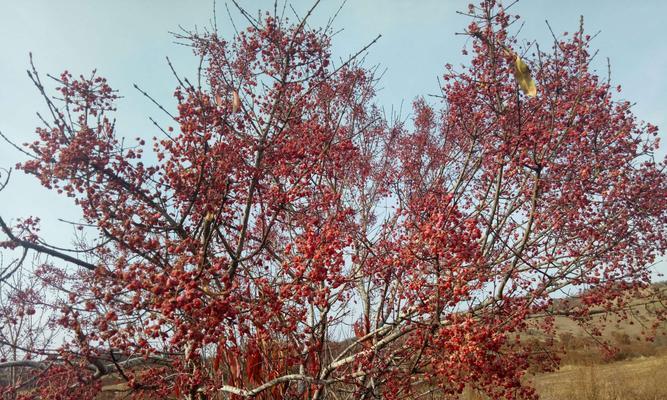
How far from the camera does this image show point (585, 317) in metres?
6.11

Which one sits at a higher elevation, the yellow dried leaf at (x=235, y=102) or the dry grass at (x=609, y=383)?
the yellow dried leaf at (x=235, y=102)

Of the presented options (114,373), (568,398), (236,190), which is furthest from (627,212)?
(568,398)

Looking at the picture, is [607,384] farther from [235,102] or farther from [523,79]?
[235,102]

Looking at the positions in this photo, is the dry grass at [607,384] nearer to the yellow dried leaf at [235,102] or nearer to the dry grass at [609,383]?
the dry grass at [609,383]

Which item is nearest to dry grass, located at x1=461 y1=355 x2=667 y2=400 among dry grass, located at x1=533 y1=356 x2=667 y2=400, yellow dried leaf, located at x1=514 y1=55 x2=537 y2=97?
dry grass, located at x1=533 y1=356 x2=667 y2=400

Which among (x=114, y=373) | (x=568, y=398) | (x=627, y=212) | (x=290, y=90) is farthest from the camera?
(x=568, y=398)

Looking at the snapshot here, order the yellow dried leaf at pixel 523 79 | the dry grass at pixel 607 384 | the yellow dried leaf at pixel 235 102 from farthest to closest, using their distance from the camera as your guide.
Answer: the dry grass at pixel 607 384, the yellow dried leaf at pixel 235 102, the yellow dried leaf at pixel 523 79

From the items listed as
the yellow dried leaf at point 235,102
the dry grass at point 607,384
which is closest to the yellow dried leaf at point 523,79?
the yellow dried leaf at point 235,102

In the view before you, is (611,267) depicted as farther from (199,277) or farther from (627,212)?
(199,277)

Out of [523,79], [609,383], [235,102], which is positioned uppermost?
[235,102]

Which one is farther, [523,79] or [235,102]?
[235,102]

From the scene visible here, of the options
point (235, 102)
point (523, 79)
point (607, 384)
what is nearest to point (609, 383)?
point (607, 384)

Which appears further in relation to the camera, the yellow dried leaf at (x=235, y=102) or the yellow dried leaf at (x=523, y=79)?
the yellow dried leaf at (x=235, y=102)

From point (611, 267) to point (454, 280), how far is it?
13.2 feet
